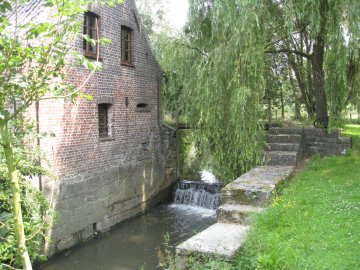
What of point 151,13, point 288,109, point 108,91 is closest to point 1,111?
point 108,91

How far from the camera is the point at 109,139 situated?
10.3 m

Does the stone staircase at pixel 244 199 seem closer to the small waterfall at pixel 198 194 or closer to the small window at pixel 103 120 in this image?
the small waterfall at pixel 198 194

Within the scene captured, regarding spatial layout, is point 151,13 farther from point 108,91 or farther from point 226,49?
point 226,49

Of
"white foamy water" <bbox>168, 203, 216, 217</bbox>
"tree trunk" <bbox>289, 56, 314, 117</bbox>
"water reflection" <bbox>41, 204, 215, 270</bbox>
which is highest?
"tree trunk" <bbox>289, 56, 314, 117</bbox>

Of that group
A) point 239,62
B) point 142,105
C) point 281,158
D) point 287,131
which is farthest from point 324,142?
point 142,105

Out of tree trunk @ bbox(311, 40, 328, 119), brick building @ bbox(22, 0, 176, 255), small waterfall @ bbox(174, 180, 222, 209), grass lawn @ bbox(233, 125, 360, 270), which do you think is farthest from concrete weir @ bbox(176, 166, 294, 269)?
small waterfall @ bbox(174, 180, 222, 209)

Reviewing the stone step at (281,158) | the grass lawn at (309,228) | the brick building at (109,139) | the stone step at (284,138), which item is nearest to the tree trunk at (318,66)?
the stone step at (284,138)

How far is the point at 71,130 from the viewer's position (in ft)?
29.5

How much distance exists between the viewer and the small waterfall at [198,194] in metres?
12.5

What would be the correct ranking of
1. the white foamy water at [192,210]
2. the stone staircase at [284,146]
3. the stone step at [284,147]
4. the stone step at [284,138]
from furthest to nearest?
the white foamy water at [192,210], the stone step at [284,138], the stone step at [284,147], the stone staircase at [284,146]

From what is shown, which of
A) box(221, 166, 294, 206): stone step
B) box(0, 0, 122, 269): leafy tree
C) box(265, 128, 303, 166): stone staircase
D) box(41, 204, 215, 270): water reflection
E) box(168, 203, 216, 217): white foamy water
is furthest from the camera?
box(168, 203, 216, 217): white foamy water

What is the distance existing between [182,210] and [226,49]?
6.14 m

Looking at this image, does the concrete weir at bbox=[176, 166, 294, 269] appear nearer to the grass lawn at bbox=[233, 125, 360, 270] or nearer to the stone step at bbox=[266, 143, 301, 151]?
the grass lawn at bbox=[233, 125, 360, 270]

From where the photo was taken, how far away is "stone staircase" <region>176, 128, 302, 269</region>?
199 inches
